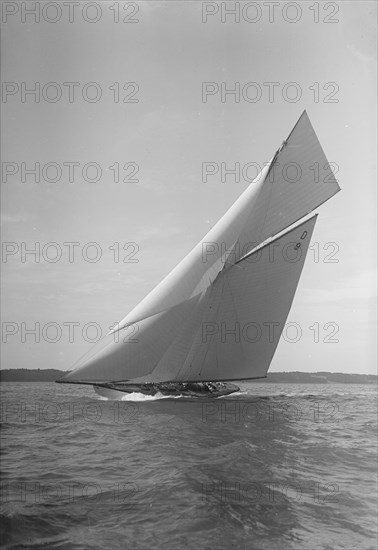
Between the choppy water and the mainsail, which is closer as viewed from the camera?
the choppy water

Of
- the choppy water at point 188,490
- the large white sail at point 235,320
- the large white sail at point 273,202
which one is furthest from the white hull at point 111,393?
the choppy water at point 188,490

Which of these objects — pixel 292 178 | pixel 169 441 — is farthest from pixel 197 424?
pixel 292 178

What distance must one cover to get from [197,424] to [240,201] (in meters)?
12.8

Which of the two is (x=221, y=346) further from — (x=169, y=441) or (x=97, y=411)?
(x=169, y=441)

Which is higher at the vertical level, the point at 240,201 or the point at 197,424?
the point at 240,201

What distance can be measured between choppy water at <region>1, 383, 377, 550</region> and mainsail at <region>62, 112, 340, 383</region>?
810 centimetres

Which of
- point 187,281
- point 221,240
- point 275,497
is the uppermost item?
point 221,240

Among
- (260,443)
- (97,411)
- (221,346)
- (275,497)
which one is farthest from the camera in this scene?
(221,346)

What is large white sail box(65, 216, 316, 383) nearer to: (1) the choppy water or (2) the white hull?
(2) the white hull

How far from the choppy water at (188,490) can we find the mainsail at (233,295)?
810 centimetres

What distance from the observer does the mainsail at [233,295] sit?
2023 centimetres

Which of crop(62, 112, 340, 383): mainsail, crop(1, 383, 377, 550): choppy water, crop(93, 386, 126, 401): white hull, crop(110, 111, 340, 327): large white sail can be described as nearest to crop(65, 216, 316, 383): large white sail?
crop(62, 112, 340, 383): mainsail

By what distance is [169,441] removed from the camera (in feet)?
34.7

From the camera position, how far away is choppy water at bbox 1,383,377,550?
15.7 feet
